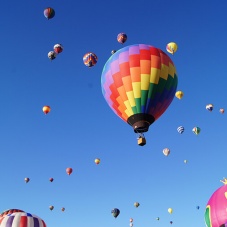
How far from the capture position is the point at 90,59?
76.4ft

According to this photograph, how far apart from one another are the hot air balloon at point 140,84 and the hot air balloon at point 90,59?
6.02 m

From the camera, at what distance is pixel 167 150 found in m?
30.8

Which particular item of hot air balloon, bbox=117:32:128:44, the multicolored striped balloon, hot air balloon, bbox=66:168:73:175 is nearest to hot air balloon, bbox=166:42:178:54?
hot air balloon, bbox=117:32:128:44

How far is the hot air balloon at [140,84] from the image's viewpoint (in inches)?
638

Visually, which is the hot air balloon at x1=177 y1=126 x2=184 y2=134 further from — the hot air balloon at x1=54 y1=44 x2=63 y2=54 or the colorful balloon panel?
the colorful balloon panel

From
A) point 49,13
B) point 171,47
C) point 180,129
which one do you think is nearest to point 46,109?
point 49,13

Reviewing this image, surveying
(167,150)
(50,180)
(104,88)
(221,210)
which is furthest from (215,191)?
(50,180)

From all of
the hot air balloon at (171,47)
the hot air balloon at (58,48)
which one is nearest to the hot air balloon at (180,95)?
the hot air balloon at (171,47)

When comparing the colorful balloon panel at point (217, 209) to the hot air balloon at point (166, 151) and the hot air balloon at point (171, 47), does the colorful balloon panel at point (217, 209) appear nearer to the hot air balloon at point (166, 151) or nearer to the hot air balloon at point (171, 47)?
the hot air balloon at point (171, 47)

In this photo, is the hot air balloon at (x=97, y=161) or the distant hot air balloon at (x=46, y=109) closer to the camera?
the distant hot air balloon at (x=46, y=109)

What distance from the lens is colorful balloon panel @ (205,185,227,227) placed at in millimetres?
16203

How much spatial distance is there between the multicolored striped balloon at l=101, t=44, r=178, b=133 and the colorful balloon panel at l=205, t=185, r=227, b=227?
192 inches

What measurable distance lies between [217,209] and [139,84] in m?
7.20

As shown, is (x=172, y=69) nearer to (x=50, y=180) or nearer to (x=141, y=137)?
(x=141, y=137)
